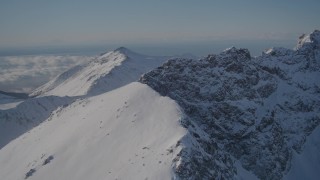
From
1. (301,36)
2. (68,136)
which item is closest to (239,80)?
(68,136)

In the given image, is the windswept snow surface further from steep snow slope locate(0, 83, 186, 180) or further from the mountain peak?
steep snow slope locate(0, 83, 186, 180)

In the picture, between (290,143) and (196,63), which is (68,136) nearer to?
(196,63)

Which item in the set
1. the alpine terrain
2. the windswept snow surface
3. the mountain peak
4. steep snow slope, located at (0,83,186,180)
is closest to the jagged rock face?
the mountain peak

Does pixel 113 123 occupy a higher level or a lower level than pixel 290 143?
higher

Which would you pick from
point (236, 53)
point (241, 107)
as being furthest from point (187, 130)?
point (236, 53)

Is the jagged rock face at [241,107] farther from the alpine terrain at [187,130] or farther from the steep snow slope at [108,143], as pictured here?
the steep snow slope at [108,143]

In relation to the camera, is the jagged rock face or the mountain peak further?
the mountain peak

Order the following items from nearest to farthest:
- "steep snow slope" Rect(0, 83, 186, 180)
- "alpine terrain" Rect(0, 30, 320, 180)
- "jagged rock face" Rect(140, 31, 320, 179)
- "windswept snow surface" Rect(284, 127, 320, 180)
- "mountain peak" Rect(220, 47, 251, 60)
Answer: "steep snow slope" Rect(0, 83, 186, 180) < "alpine terrain" Rect(0, 30, 320, 180) < "jagged rock face" Rect(140, 31, 320, 179) < "windswept snow surface" Rect(284, 127, 320, 180) < "mountain peak" Rect(220, 47, 251, 60)

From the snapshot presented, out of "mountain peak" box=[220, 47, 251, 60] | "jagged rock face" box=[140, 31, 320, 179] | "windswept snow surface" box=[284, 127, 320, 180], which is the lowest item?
"windswept snow surface" box=[284, 127, 320, 180]
